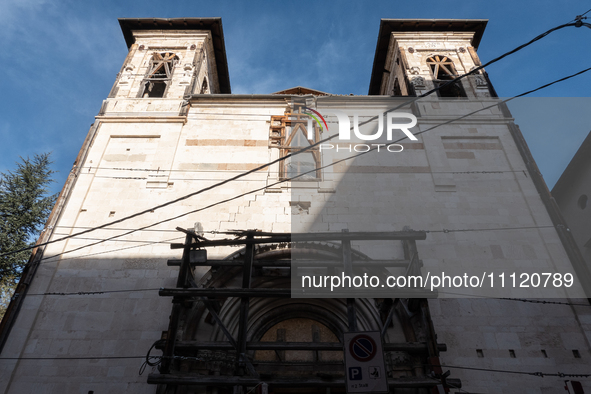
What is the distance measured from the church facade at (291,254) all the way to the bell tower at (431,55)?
26cm

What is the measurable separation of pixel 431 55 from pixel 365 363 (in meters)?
15.5

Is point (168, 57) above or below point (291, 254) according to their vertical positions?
above

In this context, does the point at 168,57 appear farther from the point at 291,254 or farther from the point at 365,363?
the point at 365,363

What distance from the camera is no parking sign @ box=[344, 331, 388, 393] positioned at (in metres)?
5.24

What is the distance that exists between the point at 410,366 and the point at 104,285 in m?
7.61

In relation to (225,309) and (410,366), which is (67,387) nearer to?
(225,309)

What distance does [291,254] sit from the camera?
9633mm

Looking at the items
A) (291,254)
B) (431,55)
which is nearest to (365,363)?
(291,254)

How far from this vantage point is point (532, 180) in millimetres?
11836

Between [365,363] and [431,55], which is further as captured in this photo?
[431,55]

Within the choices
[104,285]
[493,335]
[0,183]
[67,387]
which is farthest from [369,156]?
[0,183]

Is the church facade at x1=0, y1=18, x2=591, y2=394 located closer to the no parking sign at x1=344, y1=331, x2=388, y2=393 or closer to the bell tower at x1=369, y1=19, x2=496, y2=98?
the no parking sign at x1=344, y1=331, x2=388, y2=393

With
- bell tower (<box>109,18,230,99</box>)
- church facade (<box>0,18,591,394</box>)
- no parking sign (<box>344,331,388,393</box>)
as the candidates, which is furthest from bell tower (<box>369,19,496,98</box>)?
no parking sign (<box>344,331,388,393</box>)

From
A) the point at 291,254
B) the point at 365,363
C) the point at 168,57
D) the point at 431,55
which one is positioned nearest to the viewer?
the point at 365,363
